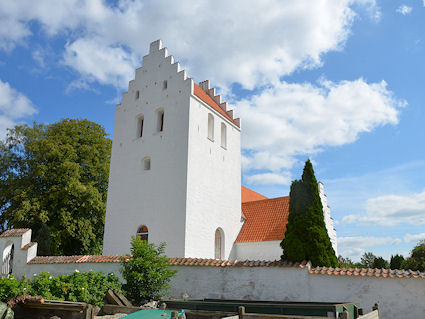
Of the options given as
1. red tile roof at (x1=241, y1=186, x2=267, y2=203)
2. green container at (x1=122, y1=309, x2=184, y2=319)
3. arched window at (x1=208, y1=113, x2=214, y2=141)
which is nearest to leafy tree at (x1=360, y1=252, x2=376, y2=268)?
red tile roof at (x1=241, y1=186, x2=267, y2=203)

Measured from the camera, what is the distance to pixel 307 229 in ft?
39.4

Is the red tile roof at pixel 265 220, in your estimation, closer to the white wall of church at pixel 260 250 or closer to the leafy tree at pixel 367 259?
the white wall of church at pixel 260 250

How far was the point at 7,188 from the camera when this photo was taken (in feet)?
84.0

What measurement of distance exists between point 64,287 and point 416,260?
30112 millimetres

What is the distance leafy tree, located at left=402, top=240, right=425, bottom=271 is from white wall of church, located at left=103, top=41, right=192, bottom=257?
2334 centimetres

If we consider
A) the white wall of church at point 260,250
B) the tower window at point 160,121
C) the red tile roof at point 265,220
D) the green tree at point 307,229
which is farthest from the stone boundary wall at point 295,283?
the tower window at point 160,121

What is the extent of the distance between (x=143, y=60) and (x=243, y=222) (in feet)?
36.9

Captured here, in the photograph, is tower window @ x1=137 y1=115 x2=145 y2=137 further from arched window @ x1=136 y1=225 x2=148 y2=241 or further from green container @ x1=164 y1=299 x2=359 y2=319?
green container @ x1=164 y1=299 x2=359 y2=319

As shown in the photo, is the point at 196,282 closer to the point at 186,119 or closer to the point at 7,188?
the point at 186,119

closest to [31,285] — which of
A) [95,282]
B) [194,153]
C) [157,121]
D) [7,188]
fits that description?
[95,282]

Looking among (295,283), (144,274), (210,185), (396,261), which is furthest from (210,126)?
(396,261)

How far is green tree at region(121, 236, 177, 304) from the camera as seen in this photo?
37.6 ft

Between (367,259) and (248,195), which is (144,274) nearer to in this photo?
(248,195)

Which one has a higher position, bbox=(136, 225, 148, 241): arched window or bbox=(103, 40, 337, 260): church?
bbox=(103, 40, 337, 260): church
